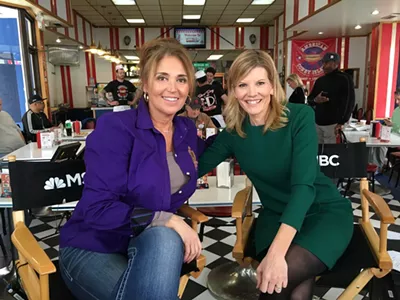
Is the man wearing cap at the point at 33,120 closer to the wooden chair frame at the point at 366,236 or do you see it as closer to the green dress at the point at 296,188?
the wooden chair frame at the point at 366,236

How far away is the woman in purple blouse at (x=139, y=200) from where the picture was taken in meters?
1.22

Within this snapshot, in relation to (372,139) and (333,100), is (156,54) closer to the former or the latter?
(372,139)

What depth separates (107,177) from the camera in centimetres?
135

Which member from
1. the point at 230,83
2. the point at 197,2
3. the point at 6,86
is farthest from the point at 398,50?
the point at 6,86

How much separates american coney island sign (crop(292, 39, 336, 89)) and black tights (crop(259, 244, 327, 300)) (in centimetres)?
898

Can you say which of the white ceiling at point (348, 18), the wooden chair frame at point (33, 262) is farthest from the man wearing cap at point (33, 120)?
the white ceiling at point (348, 18)

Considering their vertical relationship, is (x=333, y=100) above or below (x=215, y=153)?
above

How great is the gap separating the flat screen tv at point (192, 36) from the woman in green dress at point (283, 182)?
33.3ft

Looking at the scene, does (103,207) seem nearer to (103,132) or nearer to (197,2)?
(103,132)

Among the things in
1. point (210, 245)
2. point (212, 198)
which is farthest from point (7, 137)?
point (212, 198)

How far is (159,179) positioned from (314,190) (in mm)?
683

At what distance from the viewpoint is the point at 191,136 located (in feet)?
5.71

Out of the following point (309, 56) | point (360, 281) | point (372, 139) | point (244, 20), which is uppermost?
point (244, 20)

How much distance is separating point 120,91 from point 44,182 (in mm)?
5208
